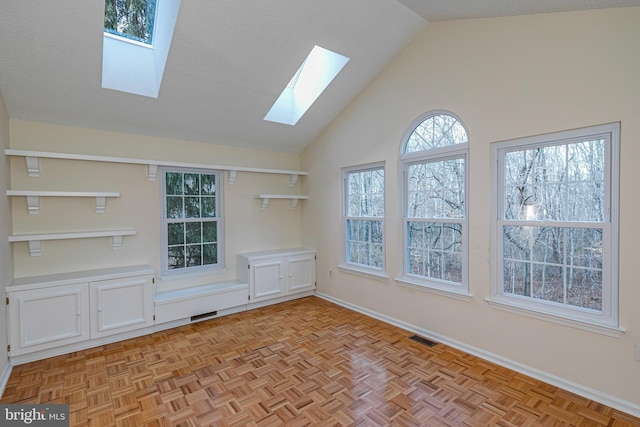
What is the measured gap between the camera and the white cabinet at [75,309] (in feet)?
9.12

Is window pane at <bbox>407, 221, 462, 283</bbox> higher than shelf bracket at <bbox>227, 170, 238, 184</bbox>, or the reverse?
shelf bracket at <bbox>227, 170, 238, 184</bbox>

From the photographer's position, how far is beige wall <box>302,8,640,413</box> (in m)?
2.11

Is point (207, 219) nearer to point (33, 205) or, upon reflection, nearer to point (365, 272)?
point (33, 205)

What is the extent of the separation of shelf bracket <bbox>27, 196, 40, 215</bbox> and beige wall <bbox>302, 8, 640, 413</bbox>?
3433 mm

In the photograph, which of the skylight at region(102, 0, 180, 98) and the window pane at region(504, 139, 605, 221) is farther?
the skylight at region(102, 0, 180, 98)

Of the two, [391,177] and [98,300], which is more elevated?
[391,177]

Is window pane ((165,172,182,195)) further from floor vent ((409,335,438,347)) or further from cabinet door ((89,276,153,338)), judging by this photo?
floor vent ((409,335,438,347))

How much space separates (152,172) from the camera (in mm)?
3721

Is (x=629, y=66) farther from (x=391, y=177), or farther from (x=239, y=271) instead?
(x=239, y=271)

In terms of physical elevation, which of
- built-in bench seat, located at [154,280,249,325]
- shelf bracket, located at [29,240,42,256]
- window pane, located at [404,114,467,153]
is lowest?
built-in bench seat, located at [154,280,249,325]

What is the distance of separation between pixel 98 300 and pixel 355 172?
3.26 meters

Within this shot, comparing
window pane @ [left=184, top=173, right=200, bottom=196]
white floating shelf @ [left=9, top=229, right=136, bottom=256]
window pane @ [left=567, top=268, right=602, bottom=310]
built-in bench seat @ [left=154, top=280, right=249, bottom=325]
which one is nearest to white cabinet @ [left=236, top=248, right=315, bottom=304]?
built-in bench seat @ [left=154, top=280, right=249, bottom=325]

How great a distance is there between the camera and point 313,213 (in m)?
4.93

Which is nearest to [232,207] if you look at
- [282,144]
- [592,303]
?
[282,144]
